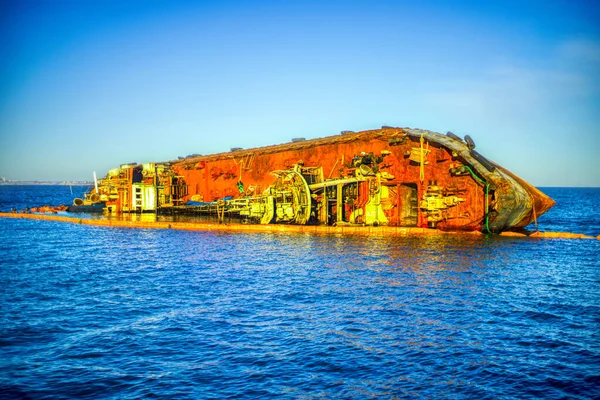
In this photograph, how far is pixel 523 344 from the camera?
16359 millimetres

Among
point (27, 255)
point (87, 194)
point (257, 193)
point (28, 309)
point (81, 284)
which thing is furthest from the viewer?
point (87, 194)

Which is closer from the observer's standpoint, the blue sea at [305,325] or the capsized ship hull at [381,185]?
the blue sea at [305,325]

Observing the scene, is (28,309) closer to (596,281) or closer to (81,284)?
(81,284)

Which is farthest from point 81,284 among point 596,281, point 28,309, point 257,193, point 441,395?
point 257,193

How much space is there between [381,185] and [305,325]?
26.6 m

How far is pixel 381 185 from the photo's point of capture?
43.2m

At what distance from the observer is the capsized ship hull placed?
3850cm

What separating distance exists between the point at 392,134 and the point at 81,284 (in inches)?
1077

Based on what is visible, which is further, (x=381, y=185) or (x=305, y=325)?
(x=381, y=185)

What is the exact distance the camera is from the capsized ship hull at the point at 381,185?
38500 millimetres

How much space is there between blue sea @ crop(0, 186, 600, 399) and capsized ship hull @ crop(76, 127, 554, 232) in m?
5.51

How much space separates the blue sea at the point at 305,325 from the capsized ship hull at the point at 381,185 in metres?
5.51

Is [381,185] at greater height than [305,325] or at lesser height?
greater

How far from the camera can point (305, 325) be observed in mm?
18000
